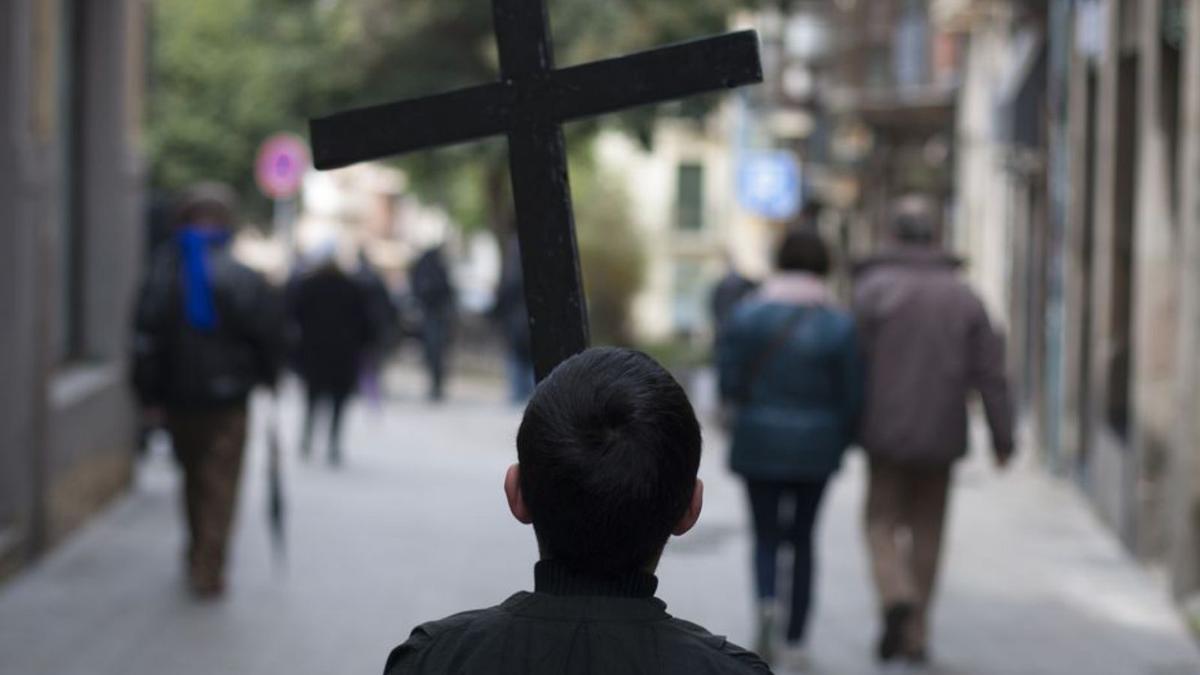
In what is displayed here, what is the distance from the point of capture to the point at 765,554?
8375 millimetres

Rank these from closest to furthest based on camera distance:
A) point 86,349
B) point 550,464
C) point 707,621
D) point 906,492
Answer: point 550,464
point 906,492
point 707,621
point 86,349

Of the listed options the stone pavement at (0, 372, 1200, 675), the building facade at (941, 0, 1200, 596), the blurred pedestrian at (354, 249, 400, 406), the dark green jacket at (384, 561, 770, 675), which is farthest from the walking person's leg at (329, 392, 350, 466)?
the dark green jacket at (384, 561, 770, 675)

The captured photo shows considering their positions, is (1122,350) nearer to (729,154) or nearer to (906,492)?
(906,492)

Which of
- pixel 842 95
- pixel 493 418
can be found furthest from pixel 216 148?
pixel 493 418

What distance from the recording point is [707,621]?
31.7ft

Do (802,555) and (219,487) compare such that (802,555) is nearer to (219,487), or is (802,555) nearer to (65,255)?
→ (219,487)

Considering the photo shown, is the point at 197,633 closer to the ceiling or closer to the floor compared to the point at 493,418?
closer to the ceiling

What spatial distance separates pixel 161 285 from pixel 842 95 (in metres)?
38.7

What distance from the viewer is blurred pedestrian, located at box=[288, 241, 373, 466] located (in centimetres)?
1628

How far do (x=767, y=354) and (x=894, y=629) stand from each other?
119 centimetres

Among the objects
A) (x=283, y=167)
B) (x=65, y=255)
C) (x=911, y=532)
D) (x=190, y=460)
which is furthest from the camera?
(x=283, y=167)

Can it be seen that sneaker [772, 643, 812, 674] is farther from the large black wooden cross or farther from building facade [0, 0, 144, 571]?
the large black wooden cross

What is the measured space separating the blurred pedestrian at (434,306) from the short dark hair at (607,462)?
67.1 ft

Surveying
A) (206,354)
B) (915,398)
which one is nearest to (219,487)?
(206,354)
